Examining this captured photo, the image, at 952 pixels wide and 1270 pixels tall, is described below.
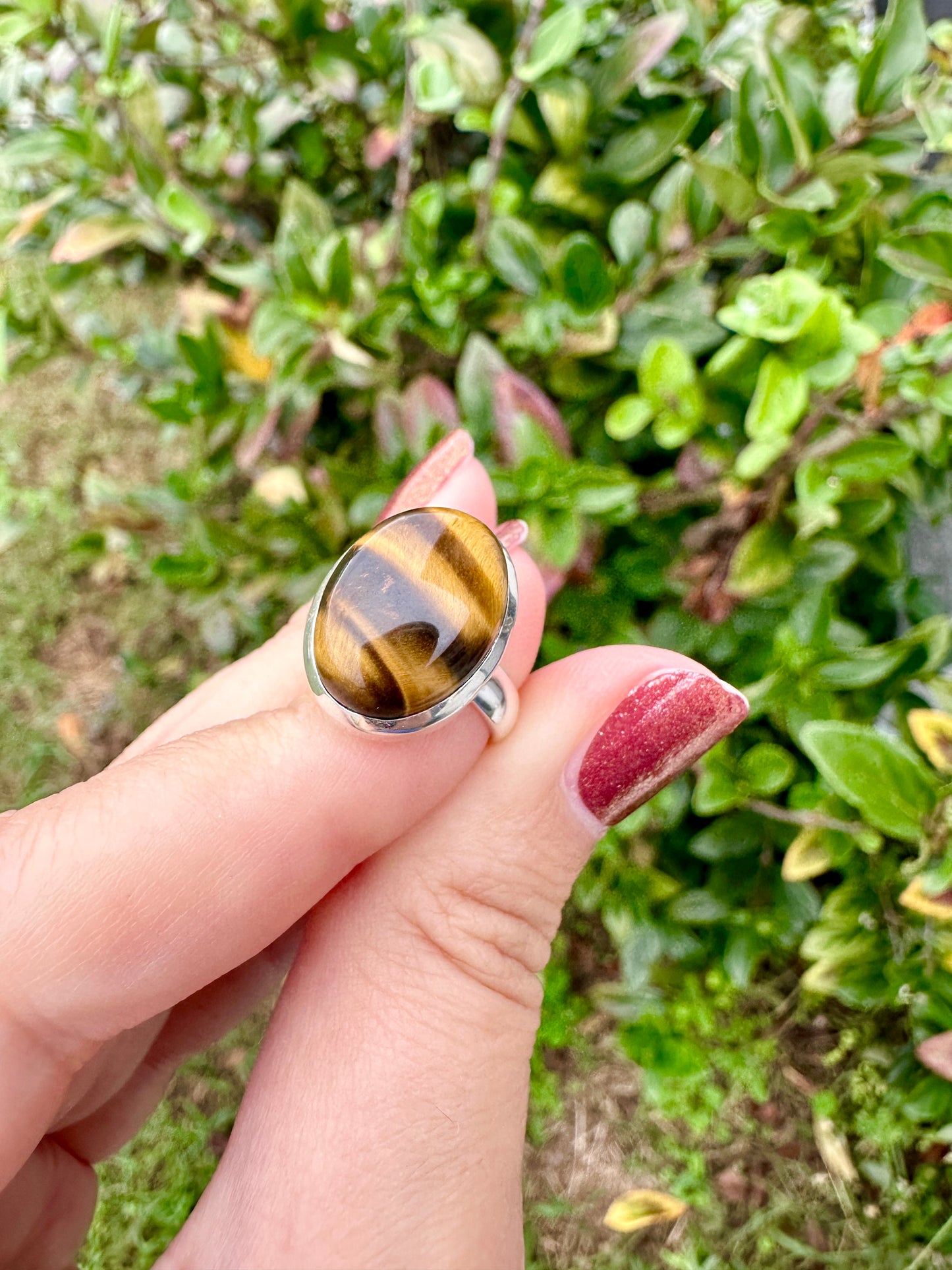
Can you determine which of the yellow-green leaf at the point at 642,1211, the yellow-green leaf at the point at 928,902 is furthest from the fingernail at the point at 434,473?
the yellow-green leaf at the point at 642,1211

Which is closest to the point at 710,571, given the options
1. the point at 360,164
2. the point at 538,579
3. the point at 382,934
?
the point at 538,579

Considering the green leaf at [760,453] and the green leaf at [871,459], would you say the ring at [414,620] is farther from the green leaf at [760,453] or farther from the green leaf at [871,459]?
the green leaf at [871,459]

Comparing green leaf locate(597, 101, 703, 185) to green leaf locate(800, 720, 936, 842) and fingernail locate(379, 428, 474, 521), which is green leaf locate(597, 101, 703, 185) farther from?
green leaf locate(800, 720, 936, 842)

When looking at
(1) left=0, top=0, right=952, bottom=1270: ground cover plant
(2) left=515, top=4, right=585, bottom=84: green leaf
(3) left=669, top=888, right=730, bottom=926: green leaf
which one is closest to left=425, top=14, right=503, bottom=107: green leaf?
(1) left=0, top=0, right=952, bottom=1270: ground cover plant

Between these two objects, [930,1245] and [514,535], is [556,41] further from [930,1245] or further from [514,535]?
[930,1245]

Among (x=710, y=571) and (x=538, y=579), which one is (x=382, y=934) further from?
(x=710, y=571)

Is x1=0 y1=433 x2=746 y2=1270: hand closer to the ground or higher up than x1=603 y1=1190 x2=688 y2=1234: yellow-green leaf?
higher up
